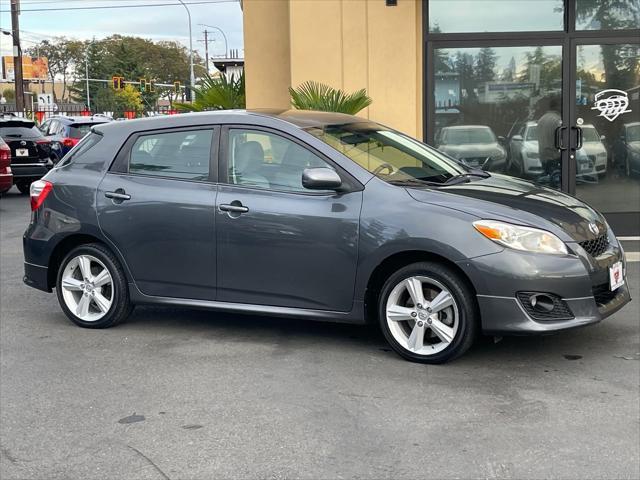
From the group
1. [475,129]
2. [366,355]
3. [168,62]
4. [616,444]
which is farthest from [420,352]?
[168,62]

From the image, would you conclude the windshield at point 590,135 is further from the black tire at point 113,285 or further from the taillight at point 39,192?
the taillight at point 39,192

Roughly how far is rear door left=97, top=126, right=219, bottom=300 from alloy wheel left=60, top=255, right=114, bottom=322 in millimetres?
320

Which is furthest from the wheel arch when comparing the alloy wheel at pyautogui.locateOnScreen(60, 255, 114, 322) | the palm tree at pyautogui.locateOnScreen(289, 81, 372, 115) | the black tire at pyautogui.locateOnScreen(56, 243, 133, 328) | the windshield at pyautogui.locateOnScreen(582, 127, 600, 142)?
the windshield at pyautogui.locateOnScreen(582, 127, 600, 142)

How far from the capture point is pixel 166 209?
6336 mm

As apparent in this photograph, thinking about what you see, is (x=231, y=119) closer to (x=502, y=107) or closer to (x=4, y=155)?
(x=502, y=107)

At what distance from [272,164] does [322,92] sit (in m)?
4.78

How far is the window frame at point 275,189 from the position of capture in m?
5.79

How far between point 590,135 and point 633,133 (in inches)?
20.9

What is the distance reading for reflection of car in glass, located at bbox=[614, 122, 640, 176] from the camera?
34.9 feet

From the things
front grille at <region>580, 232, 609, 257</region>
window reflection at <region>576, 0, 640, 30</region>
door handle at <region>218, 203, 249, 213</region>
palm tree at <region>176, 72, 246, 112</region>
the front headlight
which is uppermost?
window reflection at <region>576, 0, 640, 30</region>

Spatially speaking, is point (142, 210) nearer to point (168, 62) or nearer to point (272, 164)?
point (272, 164)

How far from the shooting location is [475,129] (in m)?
10.8

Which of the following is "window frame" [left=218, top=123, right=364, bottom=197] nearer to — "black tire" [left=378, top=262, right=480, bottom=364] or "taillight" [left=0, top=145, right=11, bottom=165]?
"black tire" [left=378, top=262, right=480, bottom=364]

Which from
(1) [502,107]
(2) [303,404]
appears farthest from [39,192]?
(1) [502,107]
